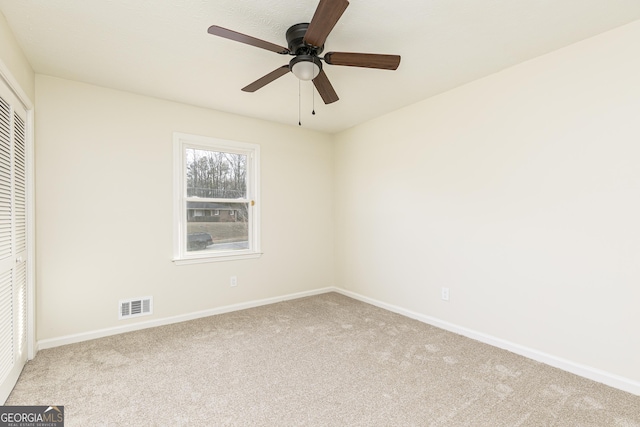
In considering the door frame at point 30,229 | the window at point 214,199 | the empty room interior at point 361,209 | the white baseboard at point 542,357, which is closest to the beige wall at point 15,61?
the empty room interior at point 361,209

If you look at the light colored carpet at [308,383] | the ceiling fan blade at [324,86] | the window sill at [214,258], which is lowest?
the light colored carpet at [308,383]

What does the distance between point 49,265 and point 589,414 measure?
412 centimetres

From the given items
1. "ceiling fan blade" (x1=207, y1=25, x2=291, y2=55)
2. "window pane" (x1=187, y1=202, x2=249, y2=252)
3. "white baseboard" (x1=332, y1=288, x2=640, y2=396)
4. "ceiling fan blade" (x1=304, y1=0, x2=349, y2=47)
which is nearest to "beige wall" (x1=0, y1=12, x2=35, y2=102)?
"ceiling fan blade" (x1=207, y1=25, x2=291, y2=55)

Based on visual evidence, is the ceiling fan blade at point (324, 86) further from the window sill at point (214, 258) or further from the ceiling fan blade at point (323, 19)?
the window sill at point (214, 258)

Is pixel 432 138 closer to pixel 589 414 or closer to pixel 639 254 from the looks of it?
pixel 639 254

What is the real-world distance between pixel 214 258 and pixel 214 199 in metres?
0.69

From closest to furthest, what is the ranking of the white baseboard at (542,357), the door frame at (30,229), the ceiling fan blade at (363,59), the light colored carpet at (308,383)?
the light colored carpet at (308,383) < the ceiling fan blade at (363,59) < the white baseboard at (542,357) < the door frame at (30,229)

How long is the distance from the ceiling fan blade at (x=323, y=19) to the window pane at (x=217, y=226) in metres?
2.43

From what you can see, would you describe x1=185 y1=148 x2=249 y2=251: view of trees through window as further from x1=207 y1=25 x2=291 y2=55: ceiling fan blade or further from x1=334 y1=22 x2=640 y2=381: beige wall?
Result: x1=207 y1=25 x2=291 y2=55: ceiling fan blade

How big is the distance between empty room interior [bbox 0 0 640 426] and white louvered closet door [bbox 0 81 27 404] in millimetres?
30

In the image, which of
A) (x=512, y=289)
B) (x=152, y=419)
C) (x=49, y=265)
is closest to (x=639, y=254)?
(x=512, y=289)

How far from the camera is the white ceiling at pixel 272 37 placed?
1886 mm

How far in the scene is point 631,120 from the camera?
2.04 m

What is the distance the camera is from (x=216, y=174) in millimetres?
3727
